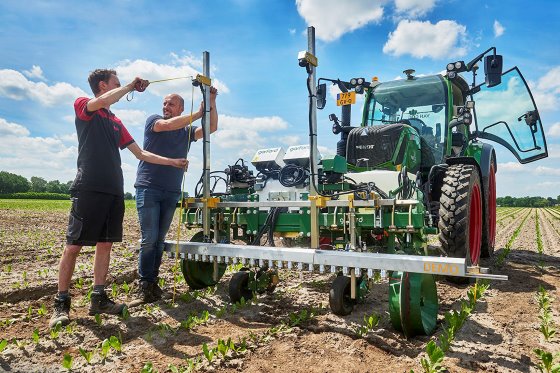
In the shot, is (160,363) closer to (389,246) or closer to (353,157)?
(389,246)

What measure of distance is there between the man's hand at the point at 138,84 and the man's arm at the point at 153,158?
0.62 m

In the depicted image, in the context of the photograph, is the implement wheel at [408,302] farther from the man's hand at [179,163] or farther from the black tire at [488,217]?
the black tire at [488,217]

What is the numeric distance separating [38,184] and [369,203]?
3774 inches

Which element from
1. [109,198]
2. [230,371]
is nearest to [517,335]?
[230,371]

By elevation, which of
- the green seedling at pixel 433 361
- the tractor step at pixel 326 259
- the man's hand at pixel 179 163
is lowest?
the green seedling at pixel 433 361

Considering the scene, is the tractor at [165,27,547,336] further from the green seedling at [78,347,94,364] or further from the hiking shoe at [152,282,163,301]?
the green seedling at [78,347,94,364]

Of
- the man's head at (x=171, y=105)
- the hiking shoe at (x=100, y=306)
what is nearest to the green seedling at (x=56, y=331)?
the hiking shoe at (x=100, y=306)

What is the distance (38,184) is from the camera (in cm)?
8538

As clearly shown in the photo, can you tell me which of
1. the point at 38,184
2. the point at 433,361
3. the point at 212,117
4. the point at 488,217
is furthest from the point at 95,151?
the point at 38,184

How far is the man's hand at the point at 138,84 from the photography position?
3.77 metres

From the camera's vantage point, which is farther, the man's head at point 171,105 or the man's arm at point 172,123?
the man's head at point 171,105

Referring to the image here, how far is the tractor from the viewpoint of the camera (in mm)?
3379

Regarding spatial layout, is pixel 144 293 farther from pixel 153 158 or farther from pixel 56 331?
pixel 153 158

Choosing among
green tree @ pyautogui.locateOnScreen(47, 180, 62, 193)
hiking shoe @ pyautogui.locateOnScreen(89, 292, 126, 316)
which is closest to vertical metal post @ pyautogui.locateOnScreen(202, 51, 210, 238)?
hiking shoe @ pyautogui.locateOnScreen(89, 292, 126, 316)
